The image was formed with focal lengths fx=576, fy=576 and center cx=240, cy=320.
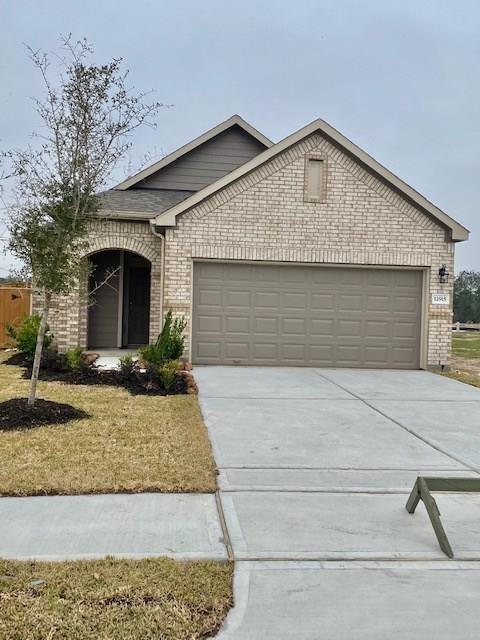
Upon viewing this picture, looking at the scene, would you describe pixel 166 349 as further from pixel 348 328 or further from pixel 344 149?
pixel 344 149

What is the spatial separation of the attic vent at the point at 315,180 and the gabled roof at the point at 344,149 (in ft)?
1.96

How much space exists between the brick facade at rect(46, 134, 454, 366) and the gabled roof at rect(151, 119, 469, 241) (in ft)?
0.48

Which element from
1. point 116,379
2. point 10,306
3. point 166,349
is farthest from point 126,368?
point 10,306

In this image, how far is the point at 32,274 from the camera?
25.2ft

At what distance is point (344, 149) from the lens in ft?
43.6

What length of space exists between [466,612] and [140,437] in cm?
423

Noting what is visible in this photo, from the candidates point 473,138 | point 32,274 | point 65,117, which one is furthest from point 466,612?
point 473,138

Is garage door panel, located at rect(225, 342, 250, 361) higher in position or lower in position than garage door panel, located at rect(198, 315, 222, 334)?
lower

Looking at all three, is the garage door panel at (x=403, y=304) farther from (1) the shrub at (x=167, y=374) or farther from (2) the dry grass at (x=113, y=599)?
(2) the dry grass at (x=113, y=599)

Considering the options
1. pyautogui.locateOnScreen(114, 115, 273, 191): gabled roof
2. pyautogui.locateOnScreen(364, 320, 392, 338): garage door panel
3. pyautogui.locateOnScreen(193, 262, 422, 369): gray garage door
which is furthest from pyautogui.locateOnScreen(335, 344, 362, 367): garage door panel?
pyautogui.locateOnScreen(114, 115, 273, 191): gabled roof

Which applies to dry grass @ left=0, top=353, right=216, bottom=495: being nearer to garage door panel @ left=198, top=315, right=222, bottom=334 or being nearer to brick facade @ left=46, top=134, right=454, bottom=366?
garage door panel @ left=198, top=315, right=222, bottom=334

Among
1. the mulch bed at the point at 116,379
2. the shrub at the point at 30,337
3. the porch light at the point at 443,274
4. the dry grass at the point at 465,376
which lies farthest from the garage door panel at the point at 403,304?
the shrub at the point at 30,337

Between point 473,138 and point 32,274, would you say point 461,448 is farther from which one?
point 473,138

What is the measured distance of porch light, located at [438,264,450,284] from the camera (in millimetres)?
13570
